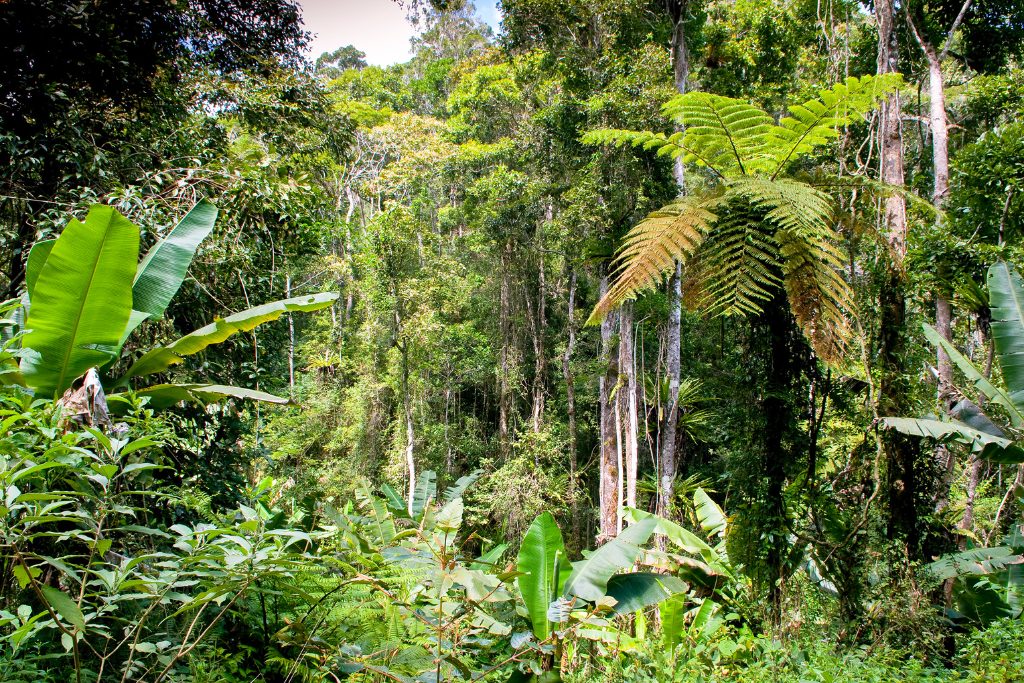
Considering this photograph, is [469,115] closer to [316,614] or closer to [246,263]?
[246,263]

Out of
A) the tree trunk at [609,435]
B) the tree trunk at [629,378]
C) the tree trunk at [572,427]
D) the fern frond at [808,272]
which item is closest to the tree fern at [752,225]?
the fern frond at [808,272]

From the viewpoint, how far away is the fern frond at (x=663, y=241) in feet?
6.98

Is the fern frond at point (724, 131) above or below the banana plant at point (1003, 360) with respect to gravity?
above

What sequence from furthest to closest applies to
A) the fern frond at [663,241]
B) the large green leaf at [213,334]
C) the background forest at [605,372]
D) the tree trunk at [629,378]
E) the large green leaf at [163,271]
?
1. the tree trunk at [629,378]
2. the large green leaf at [163,271]
3. the large green leaf at [213,334]
4. the fern frond at [663,241]
5. the background forest at [605,372]

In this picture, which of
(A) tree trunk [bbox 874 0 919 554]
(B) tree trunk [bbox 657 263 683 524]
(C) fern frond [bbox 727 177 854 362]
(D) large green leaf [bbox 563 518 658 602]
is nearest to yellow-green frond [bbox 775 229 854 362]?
(C) fern frond [bbox 727 177 854 362]

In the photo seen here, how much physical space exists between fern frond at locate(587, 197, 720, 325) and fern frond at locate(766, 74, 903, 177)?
0.52m

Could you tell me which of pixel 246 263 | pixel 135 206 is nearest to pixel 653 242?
pixel 246 263

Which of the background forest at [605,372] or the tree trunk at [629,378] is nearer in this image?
the background forest at [605,372]

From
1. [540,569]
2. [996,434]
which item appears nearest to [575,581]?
[540,569]

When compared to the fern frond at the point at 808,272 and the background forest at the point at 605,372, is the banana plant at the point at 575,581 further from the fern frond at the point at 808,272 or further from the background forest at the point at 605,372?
the fern frond at the point at 808,272

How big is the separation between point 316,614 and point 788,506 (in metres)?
2.11

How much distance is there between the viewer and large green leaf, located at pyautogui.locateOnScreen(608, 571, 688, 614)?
8.08 feet

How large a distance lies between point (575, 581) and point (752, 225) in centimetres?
168

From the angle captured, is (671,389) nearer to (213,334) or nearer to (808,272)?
(808,272)
